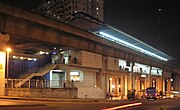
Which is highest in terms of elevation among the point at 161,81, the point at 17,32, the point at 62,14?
the point at 62,14

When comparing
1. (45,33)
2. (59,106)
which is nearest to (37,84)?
(45,33)

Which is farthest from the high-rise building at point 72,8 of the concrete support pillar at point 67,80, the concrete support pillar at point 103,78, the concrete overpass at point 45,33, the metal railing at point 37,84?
the metal railing at point 37,84

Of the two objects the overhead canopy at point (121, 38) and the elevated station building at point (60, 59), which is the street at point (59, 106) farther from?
the overhead canopy at point (121, 38)

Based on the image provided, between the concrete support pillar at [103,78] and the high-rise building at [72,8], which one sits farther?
the high-rise building at [72,8]

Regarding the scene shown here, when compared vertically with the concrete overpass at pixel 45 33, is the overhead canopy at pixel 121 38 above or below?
above

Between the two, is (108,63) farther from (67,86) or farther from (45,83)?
(45,83)

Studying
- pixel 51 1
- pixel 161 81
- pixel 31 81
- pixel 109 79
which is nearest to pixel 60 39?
Answer: pixel 31 81

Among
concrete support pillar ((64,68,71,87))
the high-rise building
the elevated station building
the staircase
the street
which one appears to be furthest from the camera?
the high-rise building

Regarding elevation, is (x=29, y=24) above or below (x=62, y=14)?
below

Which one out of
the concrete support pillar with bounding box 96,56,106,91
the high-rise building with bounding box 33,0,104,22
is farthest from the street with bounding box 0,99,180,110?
the high-rise building with bounding box 33,0,104,22

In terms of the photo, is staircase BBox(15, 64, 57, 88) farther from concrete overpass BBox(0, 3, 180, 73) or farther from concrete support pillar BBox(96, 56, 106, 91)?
concrete support pillar BBox(96, 56, 106, 91)

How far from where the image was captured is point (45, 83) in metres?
44.9

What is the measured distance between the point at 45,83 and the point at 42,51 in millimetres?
11141

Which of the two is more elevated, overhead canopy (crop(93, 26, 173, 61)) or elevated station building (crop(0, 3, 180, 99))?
overhead canopy (crop(93, 26, 173, 61))
